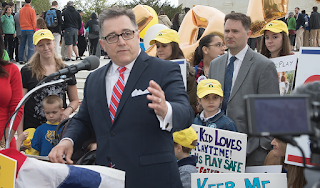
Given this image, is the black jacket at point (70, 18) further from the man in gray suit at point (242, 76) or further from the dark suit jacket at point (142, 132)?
the dark suit jacket at point (142, 132)

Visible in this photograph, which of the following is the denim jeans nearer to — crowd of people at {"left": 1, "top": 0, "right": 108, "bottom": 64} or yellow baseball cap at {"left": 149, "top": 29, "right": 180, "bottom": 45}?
crowd of people at {"left": 1, "top": 0, "right": 108, "bottom": 64}

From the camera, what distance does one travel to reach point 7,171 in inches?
69.1

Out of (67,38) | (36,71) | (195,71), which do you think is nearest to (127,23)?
(36,71)

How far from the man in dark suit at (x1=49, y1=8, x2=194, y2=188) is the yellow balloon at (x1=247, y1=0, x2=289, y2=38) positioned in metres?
4.98

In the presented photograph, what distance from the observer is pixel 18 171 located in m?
1.78

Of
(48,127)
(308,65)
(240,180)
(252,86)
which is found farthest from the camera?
(48,127)

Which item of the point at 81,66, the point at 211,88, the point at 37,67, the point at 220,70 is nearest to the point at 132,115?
the point at 81,66

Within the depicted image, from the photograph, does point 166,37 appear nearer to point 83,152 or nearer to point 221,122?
point 221,122

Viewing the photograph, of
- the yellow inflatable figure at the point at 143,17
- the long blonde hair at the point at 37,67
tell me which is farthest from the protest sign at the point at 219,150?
the yellow inflatable figure at the point at 143,17

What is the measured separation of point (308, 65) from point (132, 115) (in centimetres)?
210

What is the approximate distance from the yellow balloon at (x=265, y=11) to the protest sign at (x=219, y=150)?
12.4 ft

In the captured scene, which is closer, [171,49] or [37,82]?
[37,82]

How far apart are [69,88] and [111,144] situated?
2435 mm

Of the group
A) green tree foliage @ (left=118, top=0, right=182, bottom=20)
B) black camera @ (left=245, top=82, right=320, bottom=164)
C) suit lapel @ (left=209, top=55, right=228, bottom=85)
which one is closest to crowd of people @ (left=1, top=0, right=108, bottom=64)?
suit lapel @ (left=209, top=55, right=228, bottom=85)
